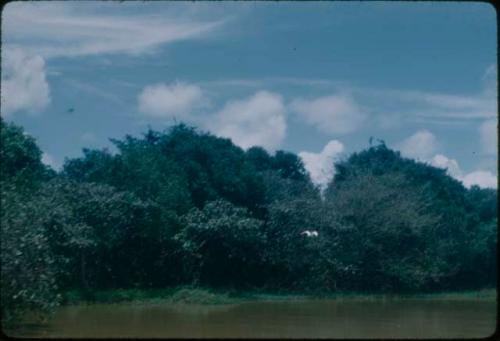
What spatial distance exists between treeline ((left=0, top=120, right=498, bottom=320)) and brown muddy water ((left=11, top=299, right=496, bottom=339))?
238cm

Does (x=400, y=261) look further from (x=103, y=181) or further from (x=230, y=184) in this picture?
(x=103, y=181)

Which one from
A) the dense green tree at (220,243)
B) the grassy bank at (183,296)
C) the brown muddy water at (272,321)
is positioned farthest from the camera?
the dense green tree at (220,243)

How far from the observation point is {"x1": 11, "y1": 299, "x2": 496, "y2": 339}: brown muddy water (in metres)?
12.2

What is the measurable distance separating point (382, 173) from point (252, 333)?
1675cm

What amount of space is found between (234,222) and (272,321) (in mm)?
6693

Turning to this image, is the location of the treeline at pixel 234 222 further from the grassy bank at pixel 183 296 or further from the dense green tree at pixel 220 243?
the grassy bank at pixel 183 296

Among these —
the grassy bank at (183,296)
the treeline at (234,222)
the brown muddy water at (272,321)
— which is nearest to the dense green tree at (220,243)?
the treeline at (234,222)

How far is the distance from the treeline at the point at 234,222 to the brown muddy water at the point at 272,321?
93.6 inches

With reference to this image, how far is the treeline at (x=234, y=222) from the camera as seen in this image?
1902 cm

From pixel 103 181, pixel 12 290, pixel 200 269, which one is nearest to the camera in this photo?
pixel 12 290

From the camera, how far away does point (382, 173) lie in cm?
2780

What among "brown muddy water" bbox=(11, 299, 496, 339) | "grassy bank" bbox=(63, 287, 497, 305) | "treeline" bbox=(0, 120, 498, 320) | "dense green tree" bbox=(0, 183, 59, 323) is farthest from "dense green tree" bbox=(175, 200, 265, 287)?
"dense green tree" bbox=(0, 183, 59, 323)

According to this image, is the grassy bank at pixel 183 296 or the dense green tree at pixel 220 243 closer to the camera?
the grassy bank at pixel 183 296

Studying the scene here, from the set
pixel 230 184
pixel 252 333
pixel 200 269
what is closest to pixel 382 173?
pixel 230 184
